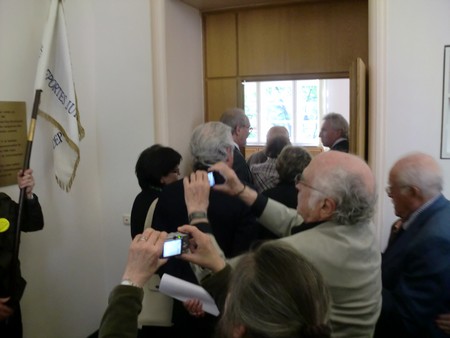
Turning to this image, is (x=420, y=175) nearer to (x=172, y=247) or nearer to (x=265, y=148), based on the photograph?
(x=172, y=247)

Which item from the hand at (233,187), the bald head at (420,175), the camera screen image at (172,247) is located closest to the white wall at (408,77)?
the bald head at (420,175)

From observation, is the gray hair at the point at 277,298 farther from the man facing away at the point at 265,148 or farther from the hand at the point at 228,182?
the man facing away at the point at 265,148

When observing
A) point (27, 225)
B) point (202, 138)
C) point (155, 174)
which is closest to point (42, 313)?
point (27, 225)

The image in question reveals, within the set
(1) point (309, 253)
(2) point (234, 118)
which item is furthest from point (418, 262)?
(2) point (234, 118)

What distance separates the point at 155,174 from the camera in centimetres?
223

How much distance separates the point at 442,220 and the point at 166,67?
2087 mm

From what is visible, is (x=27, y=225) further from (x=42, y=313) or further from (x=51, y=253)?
(x=42, y=313)

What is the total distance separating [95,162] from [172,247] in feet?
7.27

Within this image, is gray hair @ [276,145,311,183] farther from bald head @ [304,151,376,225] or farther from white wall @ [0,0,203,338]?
white wall @ [0,0,203,338]

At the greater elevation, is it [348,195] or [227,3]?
[227,3]

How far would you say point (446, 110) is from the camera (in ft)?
8.50

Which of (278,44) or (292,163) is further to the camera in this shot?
(278,44)

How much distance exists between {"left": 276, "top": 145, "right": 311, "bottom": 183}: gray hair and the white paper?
1028 millimetres

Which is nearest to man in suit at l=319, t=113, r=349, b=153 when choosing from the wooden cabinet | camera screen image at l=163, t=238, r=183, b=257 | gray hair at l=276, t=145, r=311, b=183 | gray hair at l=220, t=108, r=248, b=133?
the wooden cabinet
